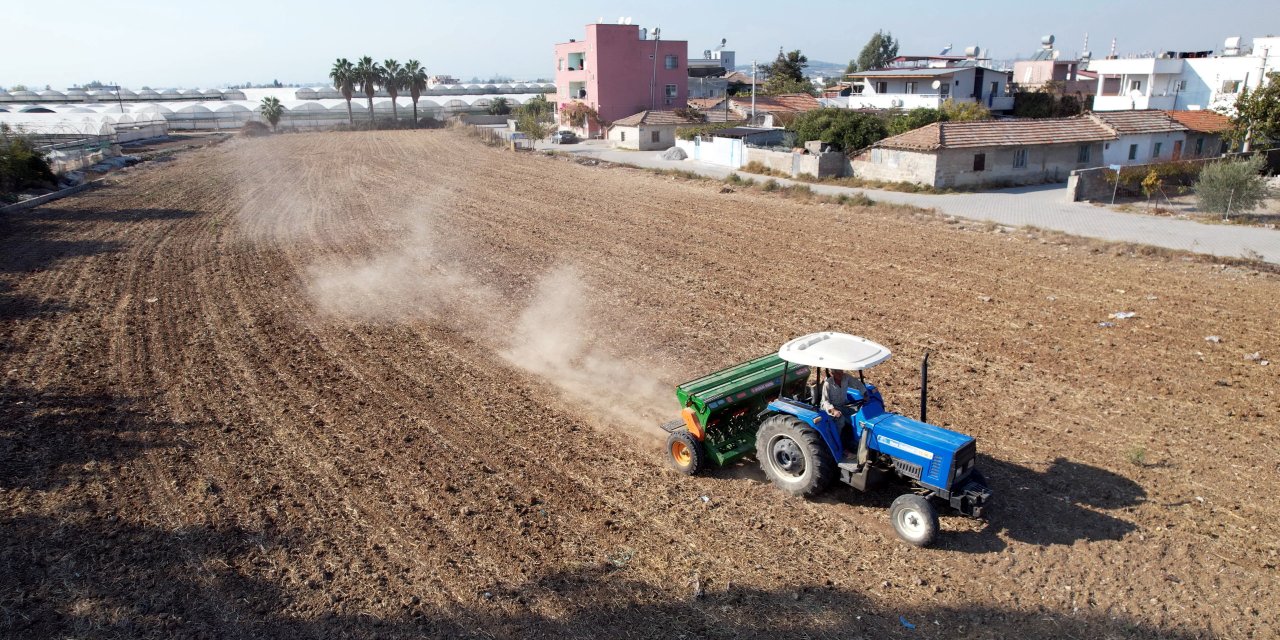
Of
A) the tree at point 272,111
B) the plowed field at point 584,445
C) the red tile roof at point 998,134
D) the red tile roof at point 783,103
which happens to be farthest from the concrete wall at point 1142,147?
the tree at point 272,111

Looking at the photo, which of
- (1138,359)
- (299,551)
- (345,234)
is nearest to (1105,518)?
(1138,359)

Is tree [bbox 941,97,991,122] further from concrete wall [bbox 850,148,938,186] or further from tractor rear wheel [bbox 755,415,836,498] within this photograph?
tractor rear wheel [bbox 755,415,836,498]

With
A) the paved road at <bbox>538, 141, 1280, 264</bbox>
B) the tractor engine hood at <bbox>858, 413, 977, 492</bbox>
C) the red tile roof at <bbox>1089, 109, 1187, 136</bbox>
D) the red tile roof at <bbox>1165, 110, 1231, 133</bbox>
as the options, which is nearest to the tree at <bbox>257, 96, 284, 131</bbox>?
the paved road at <bbox>538, 141, 1280, 264</bbox>

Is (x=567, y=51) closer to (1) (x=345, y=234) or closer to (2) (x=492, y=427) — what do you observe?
(1) (x=345, y=234)

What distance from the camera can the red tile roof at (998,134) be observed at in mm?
28578

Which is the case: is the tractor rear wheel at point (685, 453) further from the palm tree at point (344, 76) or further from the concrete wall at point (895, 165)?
the palm tree at point (344, 76)

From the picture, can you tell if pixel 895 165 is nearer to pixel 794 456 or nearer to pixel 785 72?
pixel 794 456

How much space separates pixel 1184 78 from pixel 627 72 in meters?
38.0

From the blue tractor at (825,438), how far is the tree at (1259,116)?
3022cm

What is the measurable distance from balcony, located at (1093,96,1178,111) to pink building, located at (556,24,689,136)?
29112 mm

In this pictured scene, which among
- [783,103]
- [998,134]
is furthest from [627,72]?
[998,134]

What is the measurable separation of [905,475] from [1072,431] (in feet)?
11.1

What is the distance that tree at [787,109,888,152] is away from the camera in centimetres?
3219

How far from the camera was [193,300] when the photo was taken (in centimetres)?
1485
